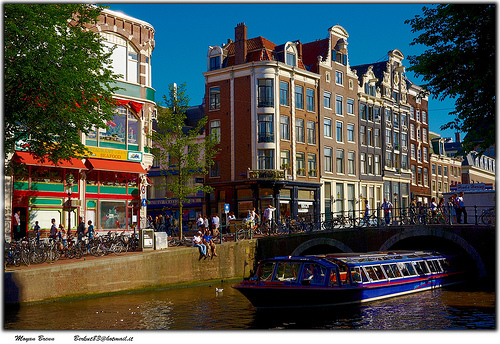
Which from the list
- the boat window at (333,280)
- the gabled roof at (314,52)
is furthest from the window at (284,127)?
the boat window at (333,280)

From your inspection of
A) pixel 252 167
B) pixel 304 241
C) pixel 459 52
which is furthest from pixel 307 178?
pixel 459 52

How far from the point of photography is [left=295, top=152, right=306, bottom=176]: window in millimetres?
51531

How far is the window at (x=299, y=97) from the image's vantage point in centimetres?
5230

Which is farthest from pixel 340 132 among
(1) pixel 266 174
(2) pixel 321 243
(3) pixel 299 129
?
(2) pixel 321 243

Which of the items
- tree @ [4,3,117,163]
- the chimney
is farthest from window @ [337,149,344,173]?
tree @ [4,3,117,163]

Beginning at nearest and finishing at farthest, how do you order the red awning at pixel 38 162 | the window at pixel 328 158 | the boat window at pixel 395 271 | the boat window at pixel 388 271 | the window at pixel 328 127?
1. the boat window at pixel 388 271
2. the boat window at pixel 395 271
3. the red awning at pixel 38 162
4. the window at pixel 328 158
5. the window at pixel 328 127

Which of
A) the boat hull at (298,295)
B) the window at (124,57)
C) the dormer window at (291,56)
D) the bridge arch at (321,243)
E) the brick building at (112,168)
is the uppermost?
the dormer window at (291,56)

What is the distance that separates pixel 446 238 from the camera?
33781 mm

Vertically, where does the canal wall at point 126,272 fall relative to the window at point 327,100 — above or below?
below

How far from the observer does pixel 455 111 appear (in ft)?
67.6

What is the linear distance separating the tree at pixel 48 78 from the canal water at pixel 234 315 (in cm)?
695

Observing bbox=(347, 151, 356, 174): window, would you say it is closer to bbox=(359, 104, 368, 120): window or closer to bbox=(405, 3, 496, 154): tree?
bbox=(359, 104, 368, 120): window

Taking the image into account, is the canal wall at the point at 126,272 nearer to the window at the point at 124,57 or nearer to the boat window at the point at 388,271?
the boat window at the point at 388,271

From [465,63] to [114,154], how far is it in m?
23.0
